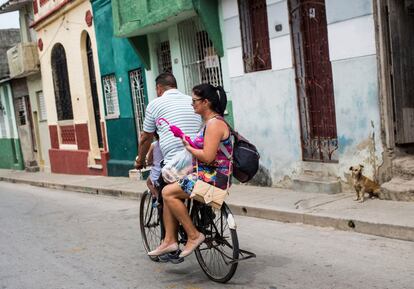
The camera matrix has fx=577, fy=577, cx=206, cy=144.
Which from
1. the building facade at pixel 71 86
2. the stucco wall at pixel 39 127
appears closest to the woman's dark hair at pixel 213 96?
the building facade at pixel 71 86

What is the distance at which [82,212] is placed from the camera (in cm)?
1070

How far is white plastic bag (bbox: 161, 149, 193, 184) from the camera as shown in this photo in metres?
5.12

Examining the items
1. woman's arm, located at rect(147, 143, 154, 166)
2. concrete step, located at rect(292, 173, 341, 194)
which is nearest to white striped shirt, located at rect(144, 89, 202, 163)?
woman's arm, located at rect(147, 143, 154, 166)

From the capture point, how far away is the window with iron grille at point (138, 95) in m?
15.0

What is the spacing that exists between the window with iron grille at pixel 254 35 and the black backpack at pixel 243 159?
18.1ft

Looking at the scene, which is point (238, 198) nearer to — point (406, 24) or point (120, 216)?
point (120, 216)

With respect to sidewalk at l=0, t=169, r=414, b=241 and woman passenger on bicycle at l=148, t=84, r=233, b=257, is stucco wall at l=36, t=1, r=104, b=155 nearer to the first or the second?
sidewalk at l=0, t=169, r=414, b=241

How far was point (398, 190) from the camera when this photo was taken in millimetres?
7570

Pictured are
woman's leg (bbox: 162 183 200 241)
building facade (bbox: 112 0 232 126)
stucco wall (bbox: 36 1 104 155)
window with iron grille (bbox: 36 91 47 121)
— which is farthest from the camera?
window with iron grille (bbox: 36 91 47 121)

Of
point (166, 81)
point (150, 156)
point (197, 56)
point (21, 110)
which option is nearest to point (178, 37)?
point (197, 56)

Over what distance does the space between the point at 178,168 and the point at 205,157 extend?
0.48 meters

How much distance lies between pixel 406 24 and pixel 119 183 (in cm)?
864

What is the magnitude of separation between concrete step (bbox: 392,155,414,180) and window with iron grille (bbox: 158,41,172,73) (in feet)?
22.8

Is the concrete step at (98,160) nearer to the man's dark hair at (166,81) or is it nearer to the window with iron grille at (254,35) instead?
the window with iron grille at (254,35)
